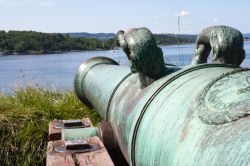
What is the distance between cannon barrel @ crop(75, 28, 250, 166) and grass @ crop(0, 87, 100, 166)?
2584 millimetres

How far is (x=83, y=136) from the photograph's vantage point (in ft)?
12.4

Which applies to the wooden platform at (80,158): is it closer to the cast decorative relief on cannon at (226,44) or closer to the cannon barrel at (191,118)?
the cannon barrel at (191,118)

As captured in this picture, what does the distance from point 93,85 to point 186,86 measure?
229 centimetres

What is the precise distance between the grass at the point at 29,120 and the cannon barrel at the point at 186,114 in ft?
8.48

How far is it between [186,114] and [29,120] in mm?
4187

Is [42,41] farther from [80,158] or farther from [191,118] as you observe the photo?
[191,118]

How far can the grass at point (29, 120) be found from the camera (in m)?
5.29

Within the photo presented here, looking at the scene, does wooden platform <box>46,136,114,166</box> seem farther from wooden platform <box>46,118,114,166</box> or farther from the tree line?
the tree line

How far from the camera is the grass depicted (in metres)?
5.29

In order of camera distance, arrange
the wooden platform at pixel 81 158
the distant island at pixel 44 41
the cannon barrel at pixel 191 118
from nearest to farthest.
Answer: the cannon barrel at pixel 191 118
the wooden platform at pixel 81 158
the distant island at pixel 44 41

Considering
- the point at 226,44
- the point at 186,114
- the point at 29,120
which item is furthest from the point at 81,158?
the point at 29,120

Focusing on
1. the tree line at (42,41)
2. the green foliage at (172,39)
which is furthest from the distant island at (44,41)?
the green foliage at (172,39)

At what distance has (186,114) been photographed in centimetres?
170

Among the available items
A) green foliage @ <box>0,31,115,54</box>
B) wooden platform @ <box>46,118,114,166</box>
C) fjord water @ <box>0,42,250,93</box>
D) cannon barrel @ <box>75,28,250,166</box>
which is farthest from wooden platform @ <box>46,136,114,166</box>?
green foliage @ <box>0,31,115,54</box>
